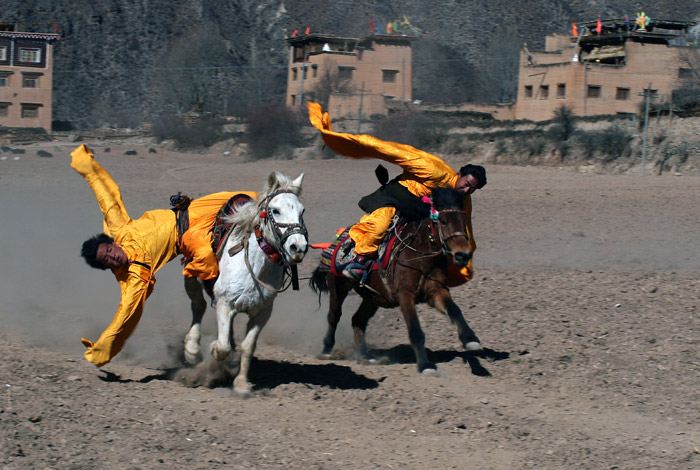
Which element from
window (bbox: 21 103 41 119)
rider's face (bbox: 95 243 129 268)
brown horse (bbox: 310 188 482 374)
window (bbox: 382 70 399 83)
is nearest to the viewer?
rider's face (bbox: 95 243 129 268)

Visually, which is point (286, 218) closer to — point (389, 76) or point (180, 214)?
point (180, 214)

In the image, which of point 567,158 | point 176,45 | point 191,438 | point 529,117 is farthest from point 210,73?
point 191,438

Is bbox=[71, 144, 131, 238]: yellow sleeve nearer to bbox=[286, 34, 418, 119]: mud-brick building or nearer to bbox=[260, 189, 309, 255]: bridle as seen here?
bbox=[260, 189, 309, 255]: bridle

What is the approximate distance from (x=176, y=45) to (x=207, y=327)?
81.6 metres

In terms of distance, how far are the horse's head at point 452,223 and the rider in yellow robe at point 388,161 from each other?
0.30 metres

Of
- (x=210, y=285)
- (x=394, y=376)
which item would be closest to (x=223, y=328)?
(x=210, y=285)

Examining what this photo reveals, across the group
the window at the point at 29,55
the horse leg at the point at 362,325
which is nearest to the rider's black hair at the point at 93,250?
the horse leg at the point at 362,325

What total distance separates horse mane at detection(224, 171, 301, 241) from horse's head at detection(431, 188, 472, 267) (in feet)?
4.76

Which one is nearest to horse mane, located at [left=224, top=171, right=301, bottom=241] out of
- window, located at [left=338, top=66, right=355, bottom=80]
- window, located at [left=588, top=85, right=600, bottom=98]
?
window, located at [left=588, top=85, right=600, bottom=98]

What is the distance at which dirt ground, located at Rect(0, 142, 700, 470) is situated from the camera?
6.04 m

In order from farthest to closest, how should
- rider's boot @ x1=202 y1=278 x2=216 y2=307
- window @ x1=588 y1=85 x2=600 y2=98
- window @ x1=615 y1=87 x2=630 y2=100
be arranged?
window @ x1=615 y1=87 x2=630 y2=100
window @ x1=588 y1=85 x2=600 y2=98
rider's boot @ x1=202 y1=278 x2=216 y2=307

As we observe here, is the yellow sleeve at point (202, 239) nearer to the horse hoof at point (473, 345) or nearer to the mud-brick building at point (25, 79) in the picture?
the horse hoof at point (473, 345)

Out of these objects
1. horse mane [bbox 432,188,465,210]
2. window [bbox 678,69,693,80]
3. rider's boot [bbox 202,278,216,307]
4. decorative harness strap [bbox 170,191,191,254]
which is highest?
window [bbox 678,69,693,80]

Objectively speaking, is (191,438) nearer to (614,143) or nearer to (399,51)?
(614,143)
